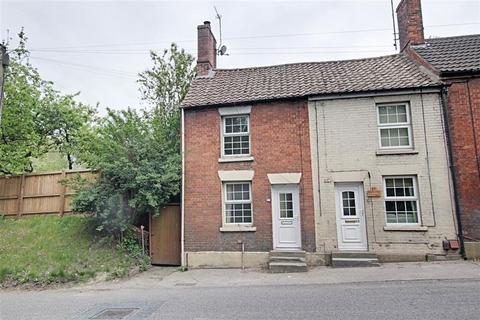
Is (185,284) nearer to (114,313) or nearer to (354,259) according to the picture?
(114,313)

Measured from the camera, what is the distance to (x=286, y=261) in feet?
34.6

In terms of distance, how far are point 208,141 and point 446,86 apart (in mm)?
8641

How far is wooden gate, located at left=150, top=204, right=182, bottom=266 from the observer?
1204cm

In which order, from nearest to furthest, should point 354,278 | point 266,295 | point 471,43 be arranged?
point 266,295
point 354,278
point 471,43

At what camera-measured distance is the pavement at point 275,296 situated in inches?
239

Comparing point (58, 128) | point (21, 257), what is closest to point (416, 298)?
point (21, 257)

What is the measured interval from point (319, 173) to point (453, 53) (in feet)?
23.2

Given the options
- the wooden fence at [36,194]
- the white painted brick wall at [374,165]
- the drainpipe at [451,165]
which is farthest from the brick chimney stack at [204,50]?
the drainpipe at [451,165]

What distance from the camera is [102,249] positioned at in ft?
38.5

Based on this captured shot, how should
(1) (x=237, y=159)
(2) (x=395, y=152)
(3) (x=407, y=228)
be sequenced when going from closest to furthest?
(3) (x=407, y=228) < (2) (x=395, y=152) < (1) (x=237, y=159)

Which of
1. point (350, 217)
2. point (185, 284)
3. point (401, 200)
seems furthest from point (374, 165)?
point (185, 284)

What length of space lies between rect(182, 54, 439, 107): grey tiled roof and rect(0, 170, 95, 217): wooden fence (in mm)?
6976

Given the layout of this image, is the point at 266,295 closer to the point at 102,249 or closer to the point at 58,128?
the point at 102,249

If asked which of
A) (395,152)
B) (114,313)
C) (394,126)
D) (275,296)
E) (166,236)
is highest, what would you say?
(394,126)
